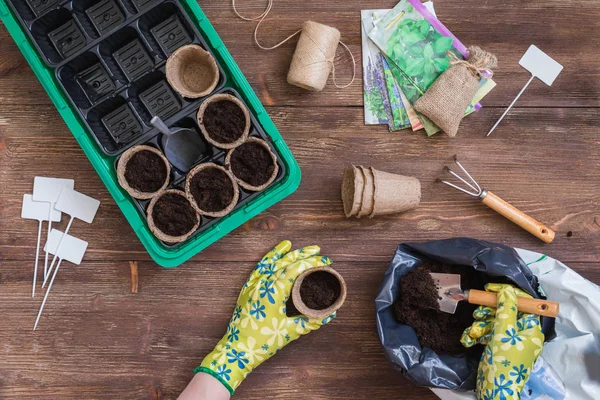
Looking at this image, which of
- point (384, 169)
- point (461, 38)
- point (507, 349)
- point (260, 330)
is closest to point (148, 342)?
point (260, 330)

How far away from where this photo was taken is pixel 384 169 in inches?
50.2

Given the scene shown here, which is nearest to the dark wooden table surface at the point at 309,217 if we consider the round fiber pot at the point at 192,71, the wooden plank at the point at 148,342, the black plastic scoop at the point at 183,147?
the wooden plank at the point at 148,342

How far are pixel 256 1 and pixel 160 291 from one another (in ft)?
2.61

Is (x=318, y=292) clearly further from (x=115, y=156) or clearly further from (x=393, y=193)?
(x=115, y=156)

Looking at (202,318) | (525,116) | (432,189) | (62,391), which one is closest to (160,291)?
(202,318)

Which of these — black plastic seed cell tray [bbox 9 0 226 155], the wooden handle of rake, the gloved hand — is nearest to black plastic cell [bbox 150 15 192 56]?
black plastic seed cell tray [bbox 9 0 226 155]

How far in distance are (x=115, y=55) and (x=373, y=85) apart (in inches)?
26.0

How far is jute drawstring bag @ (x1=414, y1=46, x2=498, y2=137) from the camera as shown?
122cm

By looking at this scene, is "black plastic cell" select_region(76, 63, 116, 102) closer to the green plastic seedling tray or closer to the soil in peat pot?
the green plastic seedling tray

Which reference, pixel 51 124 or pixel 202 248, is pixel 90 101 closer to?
pixel 51 124

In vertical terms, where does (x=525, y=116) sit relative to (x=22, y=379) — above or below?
above

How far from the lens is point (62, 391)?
1246 mm

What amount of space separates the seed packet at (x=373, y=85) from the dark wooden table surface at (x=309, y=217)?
0.07 feet

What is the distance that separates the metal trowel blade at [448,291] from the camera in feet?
3.70
